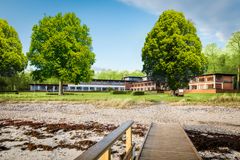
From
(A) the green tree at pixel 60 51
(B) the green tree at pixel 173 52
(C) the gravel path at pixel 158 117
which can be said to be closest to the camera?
(C) the gravel path at pixel 158 117

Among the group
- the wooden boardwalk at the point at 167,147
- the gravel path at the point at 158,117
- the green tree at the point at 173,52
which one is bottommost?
the gravel path at the point at 158,117

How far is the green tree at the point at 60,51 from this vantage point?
45.3 metres

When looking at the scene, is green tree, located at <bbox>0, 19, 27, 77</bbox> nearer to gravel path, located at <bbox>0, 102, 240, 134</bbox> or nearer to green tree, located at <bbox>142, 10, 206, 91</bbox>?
green tree, located at <bbox>142, 10, 206, 91</bbox>

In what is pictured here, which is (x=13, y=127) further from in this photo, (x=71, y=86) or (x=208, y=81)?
(x=71, y=86)

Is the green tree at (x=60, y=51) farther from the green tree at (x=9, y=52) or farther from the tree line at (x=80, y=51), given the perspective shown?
the green tree at (x=9, y=52)

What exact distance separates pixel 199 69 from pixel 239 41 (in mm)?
34777

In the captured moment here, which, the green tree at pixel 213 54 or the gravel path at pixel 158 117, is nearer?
the gravel path at pixel 158 117

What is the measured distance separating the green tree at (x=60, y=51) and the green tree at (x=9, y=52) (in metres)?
7.91

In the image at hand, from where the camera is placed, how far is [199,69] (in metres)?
39.6

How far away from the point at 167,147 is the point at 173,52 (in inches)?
1331

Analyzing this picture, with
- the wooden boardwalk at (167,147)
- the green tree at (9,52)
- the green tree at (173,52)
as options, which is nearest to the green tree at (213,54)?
the green tree at (173,52)

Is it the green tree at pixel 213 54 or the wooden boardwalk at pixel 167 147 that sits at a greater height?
the green tree at pixel 213 54

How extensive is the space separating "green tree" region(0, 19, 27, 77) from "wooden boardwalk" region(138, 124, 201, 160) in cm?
4980

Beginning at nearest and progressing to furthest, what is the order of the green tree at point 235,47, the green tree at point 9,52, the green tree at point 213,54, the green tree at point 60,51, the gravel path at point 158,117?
1. the gravel path at point 158,117
2. the green tree at point 60,51
3. the green tree at point 9,52
4. the green tree at point 235,47
5. the green tree at point 213,54
